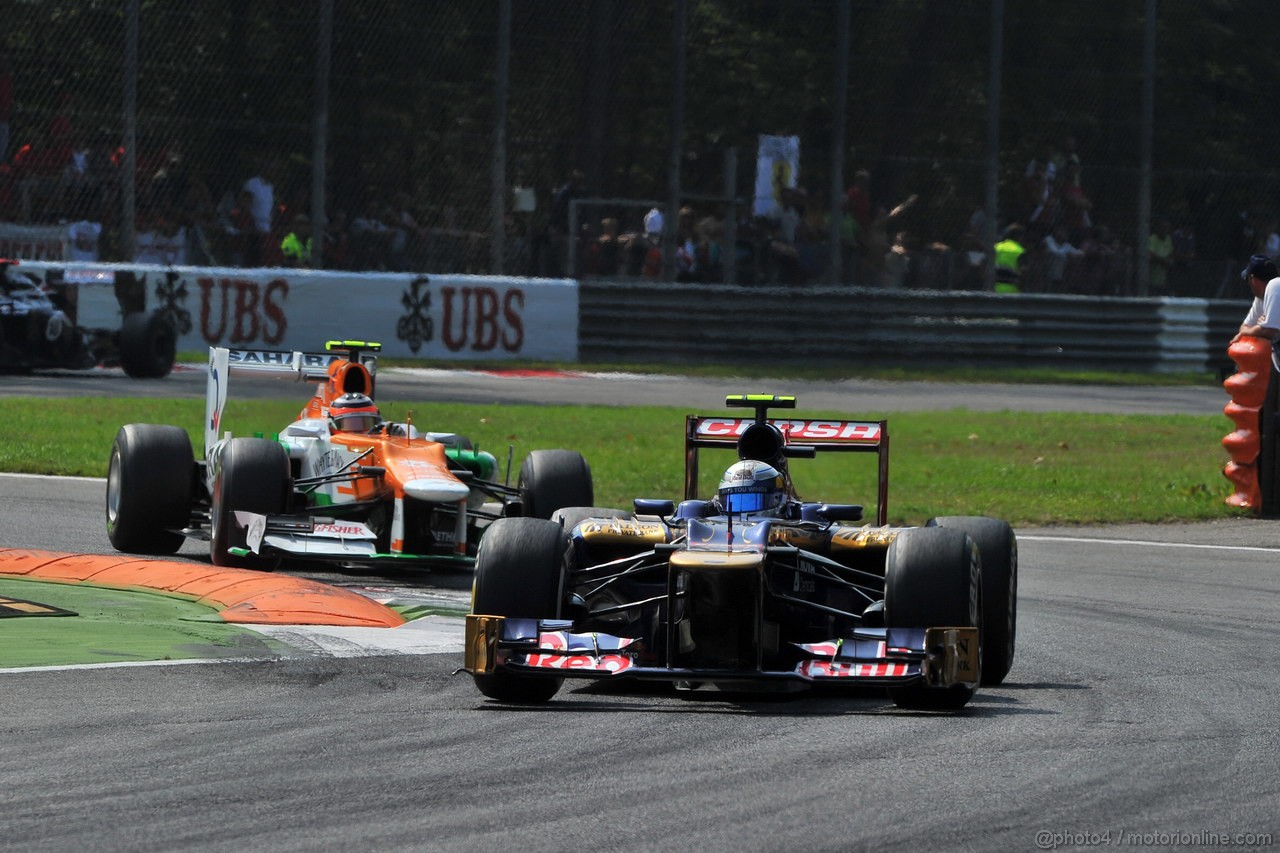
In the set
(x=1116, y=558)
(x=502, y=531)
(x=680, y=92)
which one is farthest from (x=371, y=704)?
(x=680, y=92)

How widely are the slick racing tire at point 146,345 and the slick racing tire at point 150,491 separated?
1039 cm

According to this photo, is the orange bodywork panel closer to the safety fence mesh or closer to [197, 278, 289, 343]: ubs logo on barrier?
the safety fence mesh

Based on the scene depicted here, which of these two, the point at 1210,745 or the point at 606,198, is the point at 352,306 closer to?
the point at 606,198

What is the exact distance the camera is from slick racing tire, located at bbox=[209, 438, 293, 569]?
433 inches

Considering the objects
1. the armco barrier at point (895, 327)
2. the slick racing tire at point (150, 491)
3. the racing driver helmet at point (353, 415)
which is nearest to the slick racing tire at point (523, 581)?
the racing driver helmet at point (353, 415)

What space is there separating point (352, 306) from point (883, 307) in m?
6.50

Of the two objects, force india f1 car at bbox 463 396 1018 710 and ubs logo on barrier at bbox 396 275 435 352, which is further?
ubs logo on barrier at bbox 396 275 435 352

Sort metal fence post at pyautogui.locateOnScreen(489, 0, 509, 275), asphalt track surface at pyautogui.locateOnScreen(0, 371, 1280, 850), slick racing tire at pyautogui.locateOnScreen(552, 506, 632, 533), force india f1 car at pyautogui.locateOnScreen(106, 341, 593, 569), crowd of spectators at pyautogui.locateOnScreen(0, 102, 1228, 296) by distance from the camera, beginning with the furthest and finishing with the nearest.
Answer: metal fence post at pyautogui.locateOnScreen(489, 0, 509, 275)
crowd of spectators at pyautogui.locateOnScreen(0, 102, 1228, 296)
force india f1 car at pyautogui.locateOnScreen(106, 341, 593, 569)
slick racing tire at pyautogui.locateOnScreen(552, 506, 632, 533)
asphalt track surface at pyautogui.locateOnScreen(0, 371, 1280, 850)

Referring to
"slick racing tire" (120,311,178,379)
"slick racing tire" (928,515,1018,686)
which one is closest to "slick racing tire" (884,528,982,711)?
"slick racing tire" (928,515,1018,686)

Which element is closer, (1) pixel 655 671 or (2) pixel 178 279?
(1) pixel 655 671

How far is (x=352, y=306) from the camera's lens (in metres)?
24.1

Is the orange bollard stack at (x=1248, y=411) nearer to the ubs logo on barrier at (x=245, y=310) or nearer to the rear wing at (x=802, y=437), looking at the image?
the rear wing at (x=802, y=437)

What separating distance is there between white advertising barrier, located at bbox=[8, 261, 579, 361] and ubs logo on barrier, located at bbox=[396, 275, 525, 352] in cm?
1

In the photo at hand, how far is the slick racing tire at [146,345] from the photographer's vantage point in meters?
22.2
